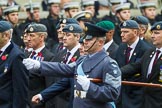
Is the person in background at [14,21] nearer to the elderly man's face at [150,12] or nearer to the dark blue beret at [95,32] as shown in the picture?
the elderly man's face at [150,12]

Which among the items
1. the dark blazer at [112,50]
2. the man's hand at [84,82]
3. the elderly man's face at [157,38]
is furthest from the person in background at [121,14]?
the man's hand at [84,82]

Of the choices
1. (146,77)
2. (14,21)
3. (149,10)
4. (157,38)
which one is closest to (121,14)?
(149,10)

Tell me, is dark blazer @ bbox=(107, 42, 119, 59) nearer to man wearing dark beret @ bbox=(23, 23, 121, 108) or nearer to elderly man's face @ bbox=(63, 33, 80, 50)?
elderly man's face @ bbox=(63, 33, 80, 50)

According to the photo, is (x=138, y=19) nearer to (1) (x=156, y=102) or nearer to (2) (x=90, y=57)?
(1) (x=156, y=102)

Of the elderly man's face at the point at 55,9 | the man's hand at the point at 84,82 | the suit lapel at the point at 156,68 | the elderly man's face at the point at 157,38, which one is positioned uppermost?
the man's hand at the point at 84,82

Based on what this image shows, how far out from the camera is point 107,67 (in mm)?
9555

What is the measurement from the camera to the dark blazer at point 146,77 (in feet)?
38.3

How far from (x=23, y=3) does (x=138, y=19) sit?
8160mm

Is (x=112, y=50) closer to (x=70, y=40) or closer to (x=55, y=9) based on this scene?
(x=70, y=40)

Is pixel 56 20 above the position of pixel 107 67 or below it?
below

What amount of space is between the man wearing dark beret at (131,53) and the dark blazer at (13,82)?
8.67 feet

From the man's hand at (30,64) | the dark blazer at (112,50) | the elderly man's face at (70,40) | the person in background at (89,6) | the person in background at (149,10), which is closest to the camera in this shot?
the man's hand at (30,64)

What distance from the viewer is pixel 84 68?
982 cm

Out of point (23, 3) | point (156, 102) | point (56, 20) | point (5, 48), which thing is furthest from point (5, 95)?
point (23, 3)
